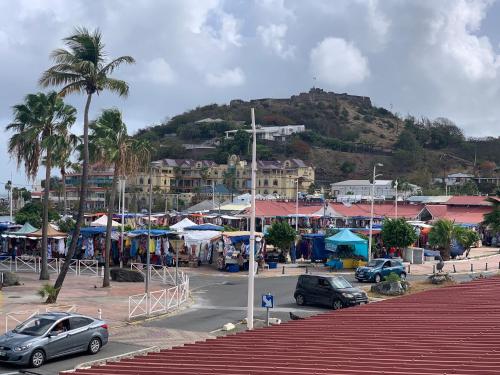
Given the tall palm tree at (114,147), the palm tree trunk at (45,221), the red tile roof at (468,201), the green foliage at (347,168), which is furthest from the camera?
the green foliage at (347,168)

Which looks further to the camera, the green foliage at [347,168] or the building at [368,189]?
the green foliage at [347,168]

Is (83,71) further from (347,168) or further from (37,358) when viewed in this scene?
(347,168)

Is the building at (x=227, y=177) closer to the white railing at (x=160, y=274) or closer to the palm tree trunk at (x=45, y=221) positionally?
the white railing at (x=160, y=274)

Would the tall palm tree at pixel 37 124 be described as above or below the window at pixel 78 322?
above

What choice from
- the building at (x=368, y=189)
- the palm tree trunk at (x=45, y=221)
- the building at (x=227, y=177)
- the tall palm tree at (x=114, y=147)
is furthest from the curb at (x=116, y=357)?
the building at (x=227, y=177)

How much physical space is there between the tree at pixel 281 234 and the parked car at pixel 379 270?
8161 mm

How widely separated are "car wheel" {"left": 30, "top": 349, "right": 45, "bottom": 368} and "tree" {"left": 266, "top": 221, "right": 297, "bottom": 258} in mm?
27176

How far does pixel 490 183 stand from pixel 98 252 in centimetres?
13383

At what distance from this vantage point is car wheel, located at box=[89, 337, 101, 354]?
18578 millimetres

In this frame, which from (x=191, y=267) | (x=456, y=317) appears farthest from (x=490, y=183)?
(x=456, y=317)

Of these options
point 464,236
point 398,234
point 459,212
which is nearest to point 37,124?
point 398,234

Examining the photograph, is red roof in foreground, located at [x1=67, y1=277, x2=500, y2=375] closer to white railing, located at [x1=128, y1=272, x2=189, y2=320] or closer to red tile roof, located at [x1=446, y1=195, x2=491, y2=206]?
white railing, located at [x1=128, y1=272, x2=189, y2=320]

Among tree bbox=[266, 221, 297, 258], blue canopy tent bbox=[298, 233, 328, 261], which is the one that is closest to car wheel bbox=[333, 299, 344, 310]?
tree bbox=[266, 221, 297, 258]

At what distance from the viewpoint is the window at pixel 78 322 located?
60.0ft
